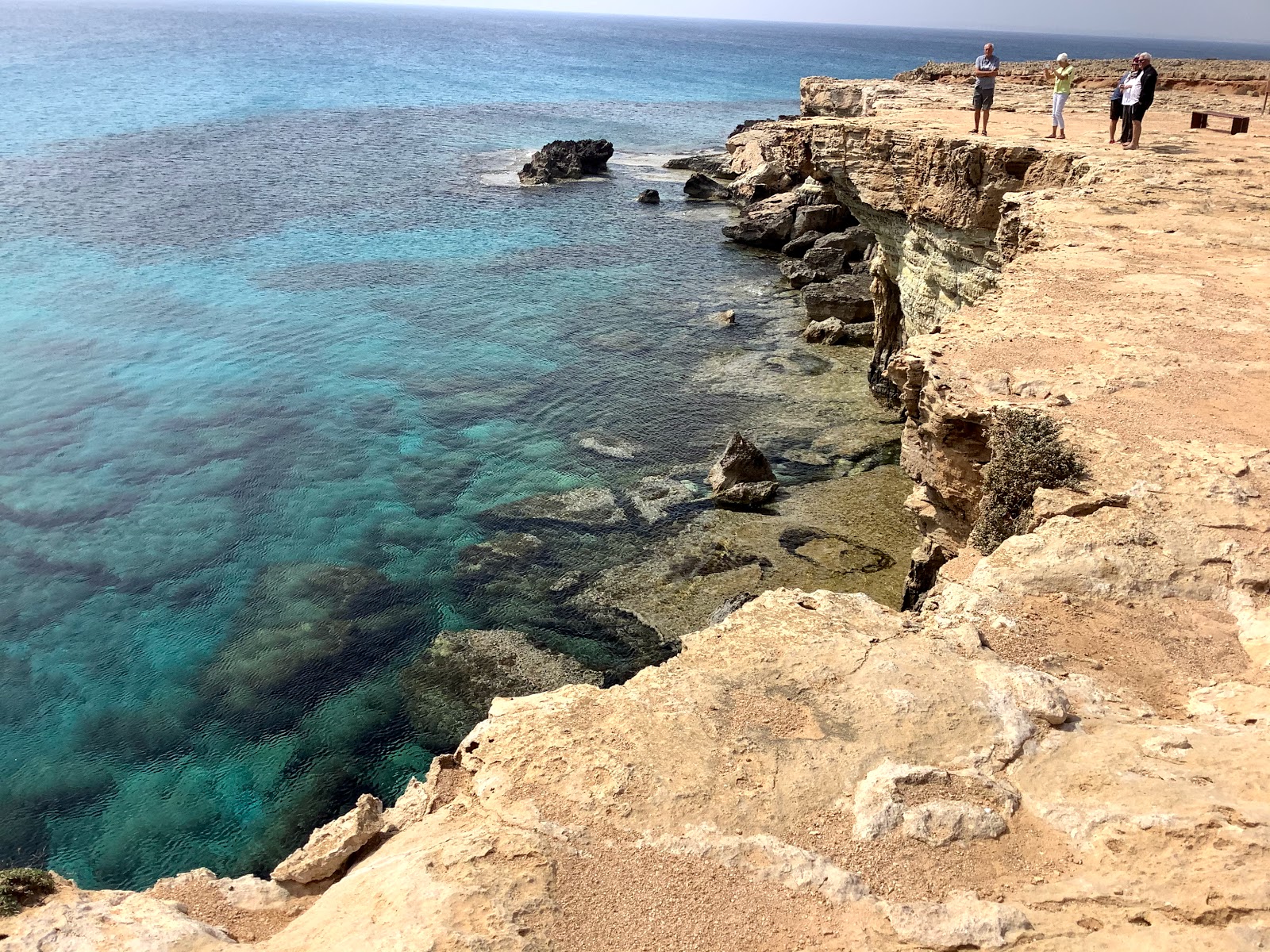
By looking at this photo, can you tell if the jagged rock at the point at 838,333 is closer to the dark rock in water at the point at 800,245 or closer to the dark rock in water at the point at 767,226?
the dark rock in water at the point at 800,245

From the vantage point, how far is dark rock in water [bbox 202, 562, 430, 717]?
14.8m

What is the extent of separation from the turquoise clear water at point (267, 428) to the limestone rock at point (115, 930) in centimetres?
574

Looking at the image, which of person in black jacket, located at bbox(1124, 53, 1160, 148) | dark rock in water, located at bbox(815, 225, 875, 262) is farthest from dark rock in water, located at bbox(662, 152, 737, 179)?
person in black jacket, located at bbox(1124, 53, 1160, 148)

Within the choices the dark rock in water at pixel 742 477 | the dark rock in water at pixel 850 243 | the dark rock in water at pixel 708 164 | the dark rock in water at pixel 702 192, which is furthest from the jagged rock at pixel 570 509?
the dark rock in water at pixel 708 164

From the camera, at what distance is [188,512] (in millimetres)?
19188

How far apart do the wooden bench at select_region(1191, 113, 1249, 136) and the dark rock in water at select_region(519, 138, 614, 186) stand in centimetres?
3297

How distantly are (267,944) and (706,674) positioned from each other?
3638 millimetres

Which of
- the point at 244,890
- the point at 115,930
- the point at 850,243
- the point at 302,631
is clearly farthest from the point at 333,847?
the point at 850,243

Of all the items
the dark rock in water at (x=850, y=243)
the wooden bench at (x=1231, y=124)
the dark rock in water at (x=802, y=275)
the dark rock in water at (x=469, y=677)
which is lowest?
the dark rock in water at (x=469, y=677)

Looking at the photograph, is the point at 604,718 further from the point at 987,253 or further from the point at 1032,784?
the point at 987,253

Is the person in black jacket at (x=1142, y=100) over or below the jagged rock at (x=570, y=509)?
over

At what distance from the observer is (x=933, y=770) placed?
21.4 ft

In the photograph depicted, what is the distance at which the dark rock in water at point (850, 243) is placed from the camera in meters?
34.3

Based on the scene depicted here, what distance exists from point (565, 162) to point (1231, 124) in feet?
113
